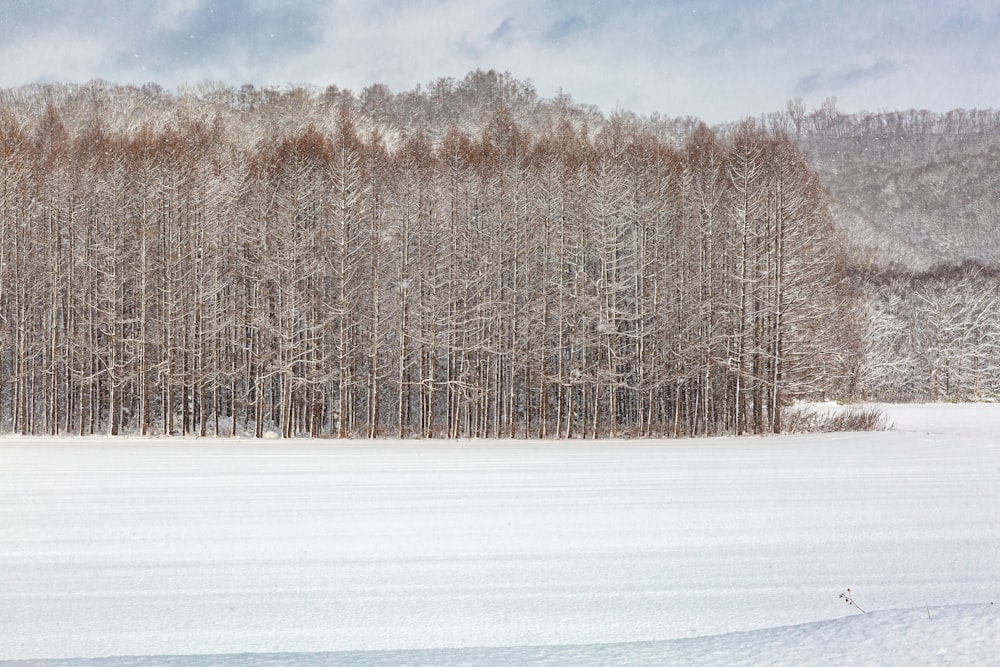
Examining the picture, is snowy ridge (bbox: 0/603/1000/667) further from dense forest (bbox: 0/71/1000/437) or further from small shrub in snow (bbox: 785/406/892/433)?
small shrub in snow (bbox: 785/406/892/433)

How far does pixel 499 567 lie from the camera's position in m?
6.93

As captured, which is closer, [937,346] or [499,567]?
[499,567]

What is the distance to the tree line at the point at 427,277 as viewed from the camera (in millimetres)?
28391

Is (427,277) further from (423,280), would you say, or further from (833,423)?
(833,423)

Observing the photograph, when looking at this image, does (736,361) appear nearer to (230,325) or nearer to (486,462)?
(486,462)

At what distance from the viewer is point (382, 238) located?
98.8ft

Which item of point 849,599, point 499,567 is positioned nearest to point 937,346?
point 849,599

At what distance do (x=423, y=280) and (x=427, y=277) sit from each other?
0.56 meters

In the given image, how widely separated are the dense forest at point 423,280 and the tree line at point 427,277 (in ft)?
0.41

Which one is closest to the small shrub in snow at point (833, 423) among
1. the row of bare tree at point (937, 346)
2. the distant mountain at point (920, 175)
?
the row of bare tree at point (937, 346)

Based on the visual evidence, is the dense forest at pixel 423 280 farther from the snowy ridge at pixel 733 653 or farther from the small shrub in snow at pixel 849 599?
the snowy ridge at pixel 733 653

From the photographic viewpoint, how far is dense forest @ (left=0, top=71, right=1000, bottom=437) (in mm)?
28391

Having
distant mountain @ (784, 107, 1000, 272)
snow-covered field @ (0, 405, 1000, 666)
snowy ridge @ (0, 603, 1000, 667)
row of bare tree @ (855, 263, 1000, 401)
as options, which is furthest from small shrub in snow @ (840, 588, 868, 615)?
distant mountain @ (784, 107, 1000, 272)

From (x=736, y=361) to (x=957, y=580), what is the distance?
22362 millimetres
